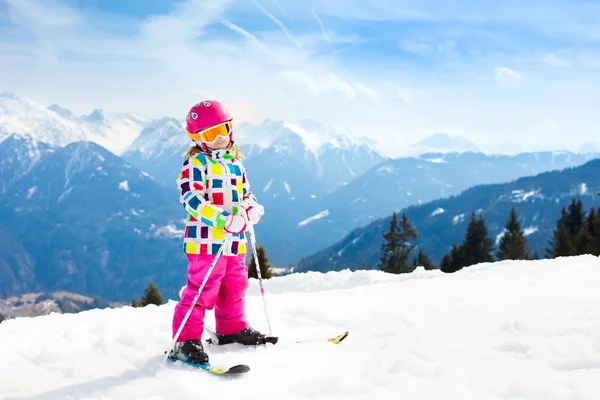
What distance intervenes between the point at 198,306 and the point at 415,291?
4.15 meters

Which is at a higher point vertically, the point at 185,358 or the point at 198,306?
the point at 198,306

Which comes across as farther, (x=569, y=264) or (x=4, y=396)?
(x=569, y=264)

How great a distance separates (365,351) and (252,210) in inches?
79.8

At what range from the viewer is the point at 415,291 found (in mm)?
8117

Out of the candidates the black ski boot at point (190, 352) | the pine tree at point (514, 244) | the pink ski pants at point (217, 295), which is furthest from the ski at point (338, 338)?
the pine tree at point (514, 244)

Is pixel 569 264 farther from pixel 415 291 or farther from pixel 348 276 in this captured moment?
pixel 348 276

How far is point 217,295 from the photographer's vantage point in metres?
5.62

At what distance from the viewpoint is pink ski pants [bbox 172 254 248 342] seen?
5.38 meters

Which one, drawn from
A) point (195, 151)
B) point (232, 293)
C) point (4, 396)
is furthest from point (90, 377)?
point (195, 151)

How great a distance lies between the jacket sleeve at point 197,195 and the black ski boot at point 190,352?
1317 millimetres

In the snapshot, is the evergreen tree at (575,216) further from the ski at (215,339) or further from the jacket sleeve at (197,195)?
the jacket sleeve at (197,195)

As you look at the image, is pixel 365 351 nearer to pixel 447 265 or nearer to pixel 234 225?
pixel 234 225

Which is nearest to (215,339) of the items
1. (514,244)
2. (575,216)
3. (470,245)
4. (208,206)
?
(208,206)

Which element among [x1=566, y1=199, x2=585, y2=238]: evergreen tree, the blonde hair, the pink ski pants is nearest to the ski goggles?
the blonde hair
